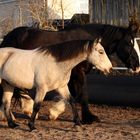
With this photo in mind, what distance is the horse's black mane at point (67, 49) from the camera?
6.98 meters

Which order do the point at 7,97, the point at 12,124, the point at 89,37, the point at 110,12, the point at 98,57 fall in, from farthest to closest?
1. the point at 110,12
2. the point at 89,37
3. the point at 7,97
4. the point at 12,124
5. the point at 98,57

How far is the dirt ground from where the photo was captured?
671cm

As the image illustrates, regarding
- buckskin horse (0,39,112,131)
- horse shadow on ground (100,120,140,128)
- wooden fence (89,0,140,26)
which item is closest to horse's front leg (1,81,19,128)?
buckskin horse (0,39,112,131)

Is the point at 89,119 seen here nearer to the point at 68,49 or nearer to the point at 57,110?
the point at 57,110

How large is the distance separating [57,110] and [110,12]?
7.57m

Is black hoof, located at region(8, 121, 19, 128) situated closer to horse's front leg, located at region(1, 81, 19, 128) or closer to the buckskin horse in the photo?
horse's front leg, located at region(1, 81, 19, 128)

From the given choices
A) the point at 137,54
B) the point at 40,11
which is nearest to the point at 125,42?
the point at 137,54

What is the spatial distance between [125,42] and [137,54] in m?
0.28

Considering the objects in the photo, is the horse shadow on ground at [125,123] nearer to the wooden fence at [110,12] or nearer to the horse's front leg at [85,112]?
the horse's front leg at [85,112]

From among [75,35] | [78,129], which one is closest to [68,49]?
[75,35]

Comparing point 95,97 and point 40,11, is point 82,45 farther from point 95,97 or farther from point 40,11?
point 40,11

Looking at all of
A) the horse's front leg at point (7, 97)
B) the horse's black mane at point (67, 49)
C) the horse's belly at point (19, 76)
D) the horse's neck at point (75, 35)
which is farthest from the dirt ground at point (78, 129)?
the horse's neck at point (75, 35)

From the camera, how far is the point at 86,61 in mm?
7387

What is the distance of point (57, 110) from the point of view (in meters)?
8.15
